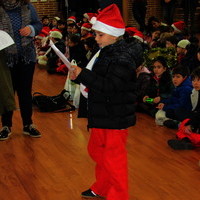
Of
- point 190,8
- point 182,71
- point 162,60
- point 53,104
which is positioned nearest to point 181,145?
point 182,71

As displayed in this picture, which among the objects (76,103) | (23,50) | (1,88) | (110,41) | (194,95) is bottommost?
(76,103)

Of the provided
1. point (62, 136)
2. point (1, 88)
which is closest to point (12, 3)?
point (1, 88)

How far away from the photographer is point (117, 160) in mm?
2201

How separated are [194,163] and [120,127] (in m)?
1.09

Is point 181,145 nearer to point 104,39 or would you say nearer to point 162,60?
point 162,60

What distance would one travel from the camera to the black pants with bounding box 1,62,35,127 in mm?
A: 3336

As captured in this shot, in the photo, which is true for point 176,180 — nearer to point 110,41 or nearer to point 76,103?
point 110,41

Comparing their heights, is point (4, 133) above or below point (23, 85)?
below

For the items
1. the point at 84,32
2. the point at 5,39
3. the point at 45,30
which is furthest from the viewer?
the point at 45,30

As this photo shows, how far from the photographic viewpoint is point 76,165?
9.84ft

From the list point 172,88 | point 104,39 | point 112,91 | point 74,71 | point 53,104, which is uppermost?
point 104,39

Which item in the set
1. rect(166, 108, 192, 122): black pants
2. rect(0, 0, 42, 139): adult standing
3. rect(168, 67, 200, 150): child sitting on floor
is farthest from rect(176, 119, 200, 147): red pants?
rect(0, 0, 42, 139): adult standing

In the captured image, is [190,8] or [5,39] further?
[190,8]

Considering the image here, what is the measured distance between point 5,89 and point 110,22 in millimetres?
1323
